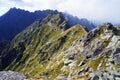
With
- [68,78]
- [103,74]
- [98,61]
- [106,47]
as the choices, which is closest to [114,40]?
[106,47]

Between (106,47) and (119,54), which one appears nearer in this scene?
(119,54)

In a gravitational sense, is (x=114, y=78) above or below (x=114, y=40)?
below

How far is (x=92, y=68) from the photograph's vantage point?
165750 millimetres

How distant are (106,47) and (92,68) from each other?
1011 inches

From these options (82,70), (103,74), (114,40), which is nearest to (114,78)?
(103,74)

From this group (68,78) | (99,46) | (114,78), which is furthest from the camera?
(99,46)

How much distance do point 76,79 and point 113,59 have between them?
27.6m

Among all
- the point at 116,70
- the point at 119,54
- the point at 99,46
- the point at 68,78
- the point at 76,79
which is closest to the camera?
the point at 116,70

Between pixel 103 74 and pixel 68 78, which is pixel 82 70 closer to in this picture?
pixel 68 78

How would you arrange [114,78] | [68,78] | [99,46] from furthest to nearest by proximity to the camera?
[99,46] → [68,78] → [114,78]

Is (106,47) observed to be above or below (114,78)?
above

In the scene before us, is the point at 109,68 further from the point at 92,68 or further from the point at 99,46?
the point at 99,46

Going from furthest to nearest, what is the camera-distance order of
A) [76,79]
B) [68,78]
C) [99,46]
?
[99,46] → [68,78] → [76,79]

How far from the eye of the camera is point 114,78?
12662cm
